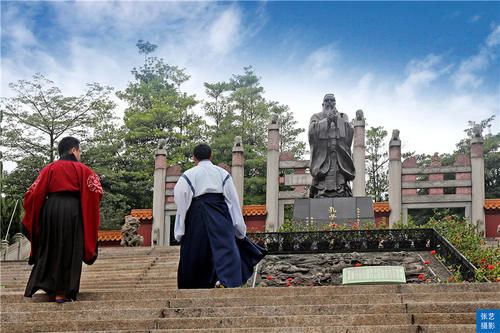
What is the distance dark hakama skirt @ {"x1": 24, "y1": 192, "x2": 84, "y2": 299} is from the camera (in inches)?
211

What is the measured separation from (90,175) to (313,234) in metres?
6.42

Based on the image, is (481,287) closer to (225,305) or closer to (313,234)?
(225,305)

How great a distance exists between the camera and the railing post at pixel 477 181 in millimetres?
18938

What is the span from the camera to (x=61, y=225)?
544 centimetres

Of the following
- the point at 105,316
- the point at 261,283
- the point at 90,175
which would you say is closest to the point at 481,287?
the point at 105,316

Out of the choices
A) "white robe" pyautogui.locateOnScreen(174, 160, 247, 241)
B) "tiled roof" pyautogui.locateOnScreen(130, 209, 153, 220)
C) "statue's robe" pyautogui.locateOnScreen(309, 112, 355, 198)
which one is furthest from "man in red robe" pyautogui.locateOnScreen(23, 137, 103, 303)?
"tiled roof" pyautogui.locateOnScreen(130, 209, 153, 220)

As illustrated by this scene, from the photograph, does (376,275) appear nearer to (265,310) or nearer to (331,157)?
(265,310)

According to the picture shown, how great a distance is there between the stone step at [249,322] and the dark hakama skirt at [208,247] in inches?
49.0

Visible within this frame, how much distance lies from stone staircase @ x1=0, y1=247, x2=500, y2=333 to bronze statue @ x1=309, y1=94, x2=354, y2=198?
8.65 metres

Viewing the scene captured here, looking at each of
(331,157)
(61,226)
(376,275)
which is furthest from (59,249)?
(331,157)

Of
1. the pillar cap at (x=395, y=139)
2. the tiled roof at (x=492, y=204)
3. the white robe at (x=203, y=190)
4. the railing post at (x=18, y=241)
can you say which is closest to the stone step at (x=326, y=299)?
the white robe at (x=203, y=190)

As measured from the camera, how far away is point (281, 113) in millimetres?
28078

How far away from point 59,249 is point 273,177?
15.1 metres

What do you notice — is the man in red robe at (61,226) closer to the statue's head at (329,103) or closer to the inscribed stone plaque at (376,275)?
the inscribed stone plaque at (376,275)
